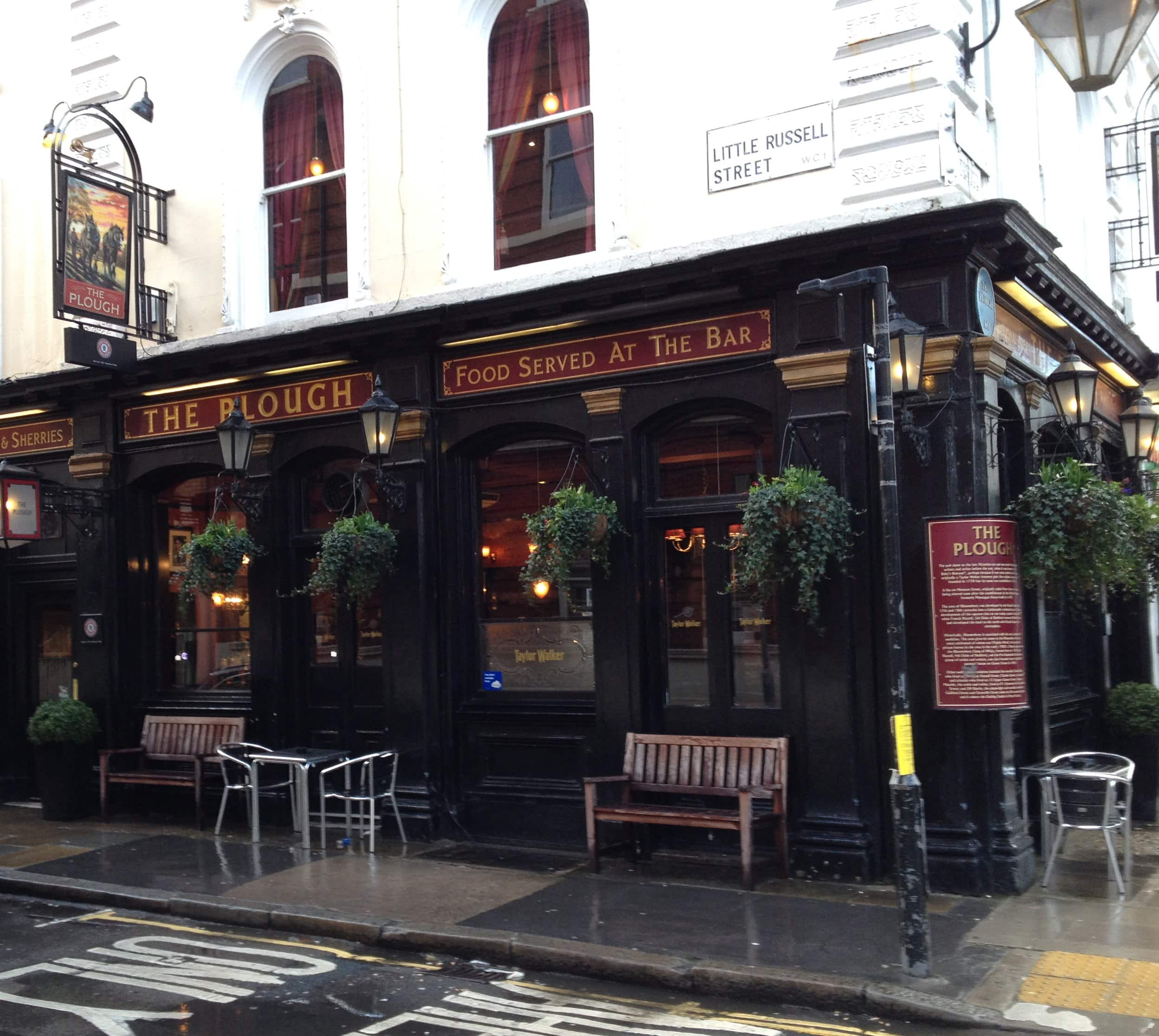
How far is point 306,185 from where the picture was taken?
12.9m

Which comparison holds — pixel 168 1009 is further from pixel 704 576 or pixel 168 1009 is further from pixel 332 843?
pixel 704 576

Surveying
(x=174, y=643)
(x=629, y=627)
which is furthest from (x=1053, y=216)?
(x=174, y=643)

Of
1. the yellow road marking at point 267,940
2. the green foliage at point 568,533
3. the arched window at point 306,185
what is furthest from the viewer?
the arched window at point 306,185

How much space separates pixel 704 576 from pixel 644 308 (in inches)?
91.5

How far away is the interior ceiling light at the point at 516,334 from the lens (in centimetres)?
1059

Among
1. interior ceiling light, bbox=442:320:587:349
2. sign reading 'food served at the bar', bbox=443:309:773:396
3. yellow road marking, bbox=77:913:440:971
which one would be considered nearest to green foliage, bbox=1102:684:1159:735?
sign reading 'food served at the bar', bbox=443:309:773:396

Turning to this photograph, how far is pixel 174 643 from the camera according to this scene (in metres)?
13.6

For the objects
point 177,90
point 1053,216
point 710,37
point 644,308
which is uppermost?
point 177,90

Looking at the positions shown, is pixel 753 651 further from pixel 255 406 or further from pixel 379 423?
pixel 255 406

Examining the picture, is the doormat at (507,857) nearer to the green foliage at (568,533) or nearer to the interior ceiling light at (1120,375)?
the green foliage at (568,533)

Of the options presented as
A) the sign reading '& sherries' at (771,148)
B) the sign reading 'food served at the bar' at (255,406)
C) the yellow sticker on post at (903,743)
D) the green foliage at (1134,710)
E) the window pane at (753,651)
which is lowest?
the green foliage at (1134,710)

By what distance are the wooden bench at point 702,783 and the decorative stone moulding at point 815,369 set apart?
2.79 metres

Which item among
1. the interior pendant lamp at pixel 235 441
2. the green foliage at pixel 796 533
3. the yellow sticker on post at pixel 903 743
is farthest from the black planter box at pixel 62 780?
the yellow sticker on post at pixel 903 743

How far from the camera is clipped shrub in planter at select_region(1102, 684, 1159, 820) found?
39.0 ft
